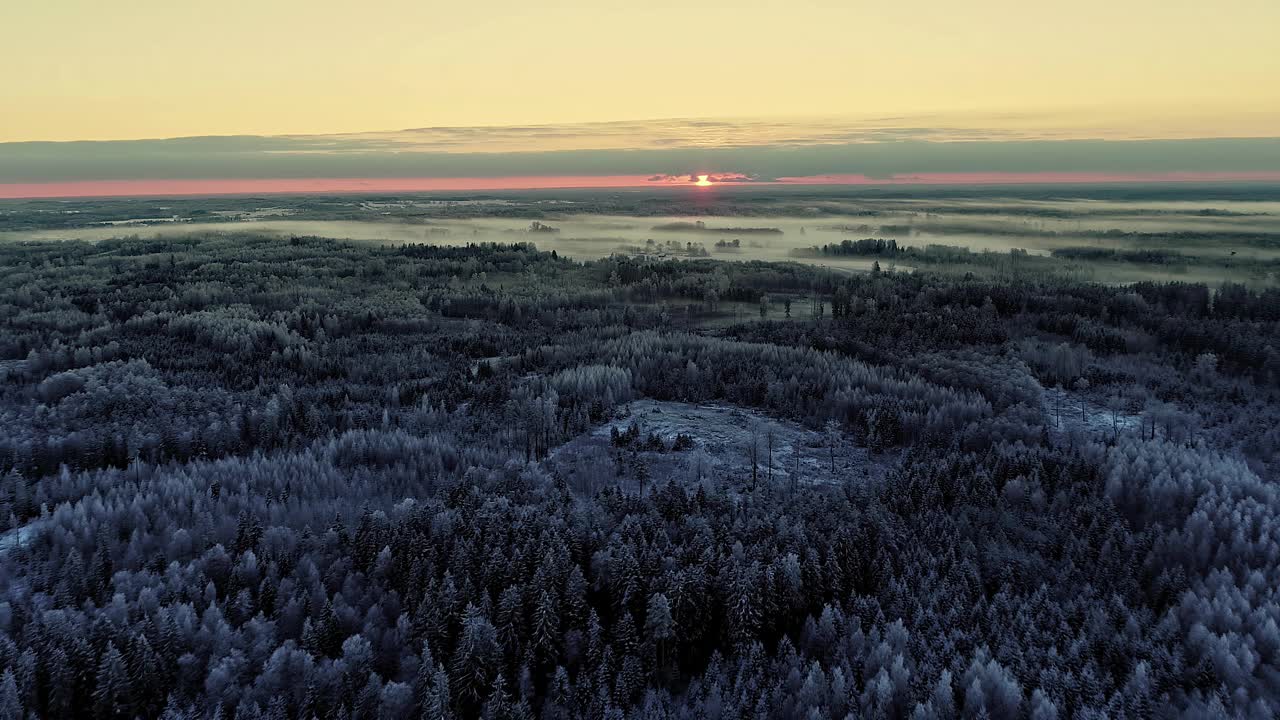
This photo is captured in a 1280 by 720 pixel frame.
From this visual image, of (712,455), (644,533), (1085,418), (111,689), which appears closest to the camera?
(111,689)

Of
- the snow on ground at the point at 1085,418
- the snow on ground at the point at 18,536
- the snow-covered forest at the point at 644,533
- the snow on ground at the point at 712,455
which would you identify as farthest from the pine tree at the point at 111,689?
the snow on ground at the point at 1085,418

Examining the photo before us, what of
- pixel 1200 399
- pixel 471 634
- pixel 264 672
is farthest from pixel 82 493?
pixel 1200 399

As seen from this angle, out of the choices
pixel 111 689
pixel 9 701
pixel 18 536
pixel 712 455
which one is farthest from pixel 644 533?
pixel 18 536

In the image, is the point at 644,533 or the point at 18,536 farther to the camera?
the point at 18,536

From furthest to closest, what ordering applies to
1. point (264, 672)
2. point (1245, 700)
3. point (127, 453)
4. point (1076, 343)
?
1. point (1076, 343)
2. point (127, 453)
3. point (264, 672)
4. point (1245, 700)

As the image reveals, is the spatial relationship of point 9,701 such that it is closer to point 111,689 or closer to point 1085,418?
point 111,689

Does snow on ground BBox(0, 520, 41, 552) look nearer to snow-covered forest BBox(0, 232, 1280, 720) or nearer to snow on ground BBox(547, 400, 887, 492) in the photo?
snow-covered forest BBox(0, 232, 1280, 720)

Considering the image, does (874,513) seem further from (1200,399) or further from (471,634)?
(1200,399)

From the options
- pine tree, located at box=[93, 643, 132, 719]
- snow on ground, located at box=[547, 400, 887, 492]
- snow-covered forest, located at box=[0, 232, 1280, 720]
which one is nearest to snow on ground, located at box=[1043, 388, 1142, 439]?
snow-covered forest, located at box=[0, 232, 1280, 720]
